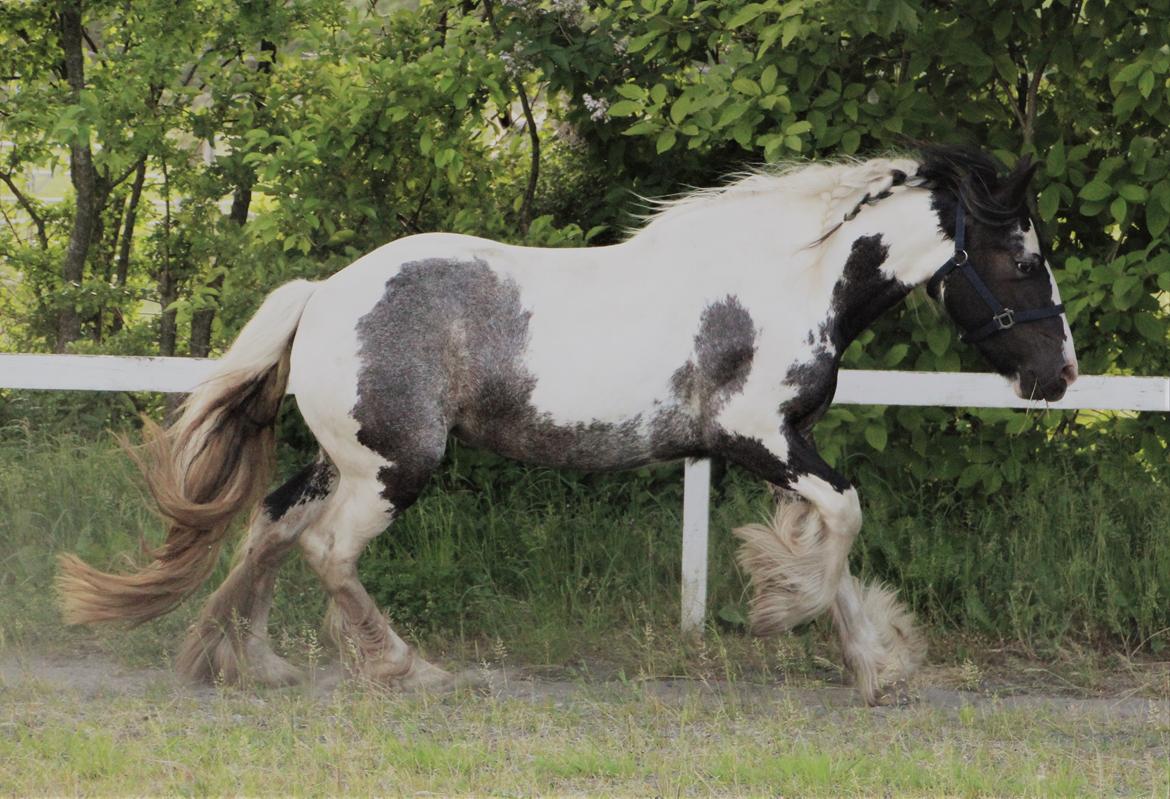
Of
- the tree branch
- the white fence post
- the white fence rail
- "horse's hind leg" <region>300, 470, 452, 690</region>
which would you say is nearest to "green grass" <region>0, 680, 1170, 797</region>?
"horse's hind leg" <region>300, 470, 452, 690</region>

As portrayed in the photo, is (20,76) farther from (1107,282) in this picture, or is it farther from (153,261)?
(1107,282)

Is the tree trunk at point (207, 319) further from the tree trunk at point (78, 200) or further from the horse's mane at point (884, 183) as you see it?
the horse's mane at point (884, 183)

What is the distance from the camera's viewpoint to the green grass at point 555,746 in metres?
4.12

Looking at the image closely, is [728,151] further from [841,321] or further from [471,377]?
[471,377]

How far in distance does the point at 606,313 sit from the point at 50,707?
7.70 ft

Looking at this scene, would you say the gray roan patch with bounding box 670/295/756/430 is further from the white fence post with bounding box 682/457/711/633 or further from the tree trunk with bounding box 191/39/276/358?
the tree trunk with bounding box 191/39/276/358

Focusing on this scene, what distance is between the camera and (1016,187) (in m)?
5.02

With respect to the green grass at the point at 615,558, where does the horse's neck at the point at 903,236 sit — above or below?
above

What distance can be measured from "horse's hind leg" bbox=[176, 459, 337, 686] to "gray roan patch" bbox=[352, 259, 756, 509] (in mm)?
513

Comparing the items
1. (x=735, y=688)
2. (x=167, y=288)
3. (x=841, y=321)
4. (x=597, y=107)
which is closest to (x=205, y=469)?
(x=735, y=688)

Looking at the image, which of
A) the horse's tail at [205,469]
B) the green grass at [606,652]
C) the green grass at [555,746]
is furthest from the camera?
the horse's tail at [205,469]

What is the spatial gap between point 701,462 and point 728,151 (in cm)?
220

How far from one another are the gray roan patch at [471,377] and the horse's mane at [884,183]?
1.61 feet

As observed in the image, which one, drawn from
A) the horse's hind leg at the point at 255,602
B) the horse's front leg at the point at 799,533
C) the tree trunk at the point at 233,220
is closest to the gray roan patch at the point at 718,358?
the horse's front leg at the point at 799,533
